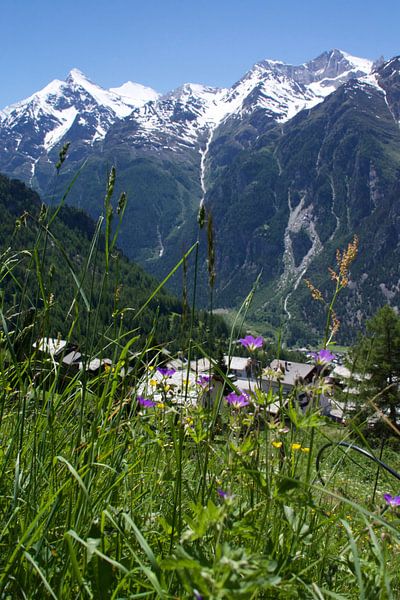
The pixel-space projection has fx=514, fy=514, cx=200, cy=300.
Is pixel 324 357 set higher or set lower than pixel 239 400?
higher

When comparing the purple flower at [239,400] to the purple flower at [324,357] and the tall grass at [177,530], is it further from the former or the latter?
the purple flower at [324,357]

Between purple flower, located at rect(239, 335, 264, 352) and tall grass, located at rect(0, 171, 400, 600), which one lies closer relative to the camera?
tall grass, located at rect(0, 171, 400, 600)

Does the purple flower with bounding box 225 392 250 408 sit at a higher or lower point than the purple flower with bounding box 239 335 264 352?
lower

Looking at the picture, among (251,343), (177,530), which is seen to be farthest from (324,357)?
(177,530)

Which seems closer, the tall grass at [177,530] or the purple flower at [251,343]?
the tall grass at [177,530]

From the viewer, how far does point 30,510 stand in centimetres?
154

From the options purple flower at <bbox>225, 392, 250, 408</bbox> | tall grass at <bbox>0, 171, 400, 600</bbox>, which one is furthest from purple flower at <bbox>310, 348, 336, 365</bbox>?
purple flower at <bbox>225, 392, 250, 408</bbox>

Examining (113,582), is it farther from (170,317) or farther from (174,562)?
(170,317)

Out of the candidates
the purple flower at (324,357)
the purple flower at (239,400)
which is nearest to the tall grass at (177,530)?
the purple flower at (239,400)

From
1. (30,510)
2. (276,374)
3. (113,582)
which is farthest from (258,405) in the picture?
(30,510)

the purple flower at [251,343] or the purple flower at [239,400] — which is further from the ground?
the purple flower at [251,343]

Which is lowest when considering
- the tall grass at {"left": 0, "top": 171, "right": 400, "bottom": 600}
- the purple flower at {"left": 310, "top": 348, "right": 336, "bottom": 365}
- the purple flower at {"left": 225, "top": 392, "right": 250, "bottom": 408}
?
the tall grass at {"left": 0, "top": 171, "right": 400, "bottom": 600}

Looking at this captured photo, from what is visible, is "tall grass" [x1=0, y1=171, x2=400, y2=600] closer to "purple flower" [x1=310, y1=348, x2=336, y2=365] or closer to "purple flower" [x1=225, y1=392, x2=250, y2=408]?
"purple flower" [x1=225, y1=392, x2=250, y2=408]

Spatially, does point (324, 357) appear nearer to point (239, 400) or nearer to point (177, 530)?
point (239, 400)
